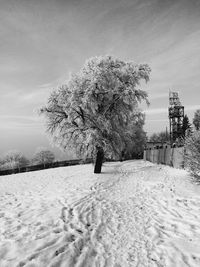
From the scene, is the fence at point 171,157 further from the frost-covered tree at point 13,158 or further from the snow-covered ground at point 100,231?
the frost-covered tree at point 13,158

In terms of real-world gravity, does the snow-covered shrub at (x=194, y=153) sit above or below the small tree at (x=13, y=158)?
→ above

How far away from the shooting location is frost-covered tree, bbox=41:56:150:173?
14.6 metres

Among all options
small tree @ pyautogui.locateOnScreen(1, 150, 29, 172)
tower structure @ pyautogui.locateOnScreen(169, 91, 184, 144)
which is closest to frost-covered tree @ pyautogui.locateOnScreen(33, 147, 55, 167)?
small tree @ pyautogui.locateOnScreen(1, 150, 29, 172)

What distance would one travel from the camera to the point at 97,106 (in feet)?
50.3

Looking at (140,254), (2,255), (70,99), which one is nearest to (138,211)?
(140,254)

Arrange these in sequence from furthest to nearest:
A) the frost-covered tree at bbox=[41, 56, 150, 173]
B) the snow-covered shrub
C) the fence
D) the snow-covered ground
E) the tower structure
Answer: the tower structure → the fence → the frost-covered tree at bbox=[41, 56, 150, 173] → the snow-covered shrub → the snow-covered ground

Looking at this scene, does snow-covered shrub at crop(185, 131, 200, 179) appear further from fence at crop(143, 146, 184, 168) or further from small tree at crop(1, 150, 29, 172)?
small tree at crop(1, 150, 29, 172)

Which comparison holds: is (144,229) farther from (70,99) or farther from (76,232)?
(70,99)

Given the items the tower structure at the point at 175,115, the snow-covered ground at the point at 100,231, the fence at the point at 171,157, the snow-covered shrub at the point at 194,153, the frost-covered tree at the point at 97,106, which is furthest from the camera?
the tower structure at the point at 175,115

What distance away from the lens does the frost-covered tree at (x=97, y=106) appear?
14555 mm

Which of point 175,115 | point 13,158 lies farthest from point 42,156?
point 175,115

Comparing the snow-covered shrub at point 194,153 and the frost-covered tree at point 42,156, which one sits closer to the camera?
the snow-covered shrub at point 194,153

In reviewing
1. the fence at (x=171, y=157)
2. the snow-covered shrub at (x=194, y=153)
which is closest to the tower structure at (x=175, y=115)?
the fence at (x=171, y=157)

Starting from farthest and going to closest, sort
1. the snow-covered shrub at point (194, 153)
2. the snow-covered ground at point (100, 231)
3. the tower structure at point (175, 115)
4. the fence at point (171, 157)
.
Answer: the tower structure at point (175, 115), the fence at point (171, 157), the snow-covered shrub at point (194, 153), the snow-covered ground at point (100, 231)
